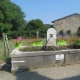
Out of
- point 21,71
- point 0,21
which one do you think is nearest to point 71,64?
point 21,71

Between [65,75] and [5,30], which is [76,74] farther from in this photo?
[5,30]

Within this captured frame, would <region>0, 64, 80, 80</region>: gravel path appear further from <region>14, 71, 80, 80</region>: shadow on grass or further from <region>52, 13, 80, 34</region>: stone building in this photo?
<region>52, 13, 80, 34</region>: stone building

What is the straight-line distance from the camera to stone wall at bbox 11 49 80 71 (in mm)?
8844

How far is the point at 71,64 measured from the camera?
9.48 metres

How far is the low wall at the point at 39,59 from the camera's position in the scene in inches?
348

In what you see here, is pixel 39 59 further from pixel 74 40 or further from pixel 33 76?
pixel 74 40

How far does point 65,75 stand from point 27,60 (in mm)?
1860

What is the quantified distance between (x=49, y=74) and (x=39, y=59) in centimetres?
114

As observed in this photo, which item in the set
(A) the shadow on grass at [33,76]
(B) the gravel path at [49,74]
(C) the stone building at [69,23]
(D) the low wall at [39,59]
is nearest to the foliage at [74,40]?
(D) the low wall at [39,59]

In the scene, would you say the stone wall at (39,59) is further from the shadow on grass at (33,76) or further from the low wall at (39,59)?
the shadow on grass at (33,76)

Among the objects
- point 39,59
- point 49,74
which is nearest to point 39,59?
point 39,59

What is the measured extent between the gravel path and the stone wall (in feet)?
1.03

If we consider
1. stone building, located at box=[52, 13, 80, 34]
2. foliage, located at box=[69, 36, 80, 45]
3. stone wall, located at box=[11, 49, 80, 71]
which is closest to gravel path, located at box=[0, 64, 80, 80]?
stone wall, located at box=[11, 49, 80, 71]

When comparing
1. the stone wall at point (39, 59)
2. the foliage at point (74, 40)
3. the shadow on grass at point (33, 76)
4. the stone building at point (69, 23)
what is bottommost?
the shadow on grass at point (33, 76)
